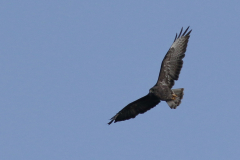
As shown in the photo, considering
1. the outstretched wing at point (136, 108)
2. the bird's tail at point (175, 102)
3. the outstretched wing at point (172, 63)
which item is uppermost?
the outstretched wing at point (172, 63)

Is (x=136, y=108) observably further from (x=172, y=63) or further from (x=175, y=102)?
(x=172, y=63)

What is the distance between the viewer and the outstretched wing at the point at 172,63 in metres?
15.6

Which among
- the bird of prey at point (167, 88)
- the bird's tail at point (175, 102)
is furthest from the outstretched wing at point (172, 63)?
the bird's tail at point (175, 102)

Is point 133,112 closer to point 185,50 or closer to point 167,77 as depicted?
point 167,77

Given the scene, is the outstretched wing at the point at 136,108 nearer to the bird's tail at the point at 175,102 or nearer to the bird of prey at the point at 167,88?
the bird of prey at the point at 167,88

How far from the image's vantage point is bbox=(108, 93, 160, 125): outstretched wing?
1566 centimetres

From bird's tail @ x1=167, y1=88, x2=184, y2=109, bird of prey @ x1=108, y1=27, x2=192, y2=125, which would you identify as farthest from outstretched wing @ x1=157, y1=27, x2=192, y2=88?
bird's tail @ x1=167, y1=88, x2=184, y2=109

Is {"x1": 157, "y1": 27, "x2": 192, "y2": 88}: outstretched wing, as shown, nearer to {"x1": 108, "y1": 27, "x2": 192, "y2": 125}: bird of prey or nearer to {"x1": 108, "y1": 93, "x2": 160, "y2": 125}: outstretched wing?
{"x1": 108, "y1": 27, "x2": 192, "y2": 125}: bird of prey

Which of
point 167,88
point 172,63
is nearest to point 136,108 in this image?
point 167,88

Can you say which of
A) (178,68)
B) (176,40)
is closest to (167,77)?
(178,68)

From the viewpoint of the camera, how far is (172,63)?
51.8 ft

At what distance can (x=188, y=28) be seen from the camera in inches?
651

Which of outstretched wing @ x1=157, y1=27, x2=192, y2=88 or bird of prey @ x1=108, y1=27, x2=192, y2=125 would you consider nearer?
bird of prey @ x1=108, y1=27, x2=192, y2=125

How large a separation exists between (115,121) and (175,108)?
8.07 feet
